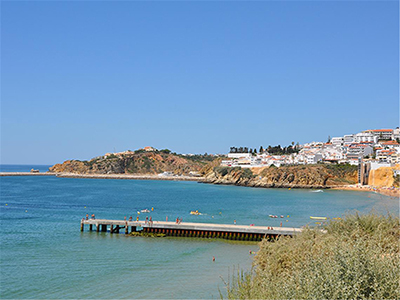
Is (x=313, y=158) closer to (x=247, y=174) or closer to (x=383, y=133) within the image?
(x=247, y=174)

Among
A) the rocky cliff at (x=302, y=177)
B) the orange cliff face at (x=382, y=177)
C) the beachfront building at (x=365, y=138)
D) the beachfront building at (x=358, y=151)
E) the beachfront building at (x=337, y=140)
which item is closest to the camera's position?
the orange cliff face at (x=382, y=177)

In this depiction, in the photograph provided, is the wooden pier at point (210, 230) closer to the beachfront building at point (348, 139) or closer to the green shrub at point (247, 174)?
the green shrub at point (247, 174)

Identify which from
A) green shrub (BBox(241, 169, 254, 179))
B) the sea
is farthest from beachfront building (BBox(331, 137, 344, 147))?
the sea

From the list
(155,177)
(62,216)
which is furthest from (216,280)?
(155,177)

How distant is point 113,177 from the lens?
17125cm

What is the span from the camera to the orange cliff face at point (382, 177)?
102 metres

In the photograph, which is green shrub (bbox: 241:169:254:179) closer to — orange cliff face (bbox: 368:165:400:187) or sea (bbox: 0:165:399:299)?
orange cliff face (bbox: 368:165:400:187)

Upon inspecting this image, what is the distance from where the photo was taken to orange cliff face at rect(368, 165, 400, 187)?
333 ft

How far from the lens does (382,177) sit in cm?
10431

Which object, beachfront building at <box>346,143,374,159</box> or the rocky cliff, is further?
beachfront building at <box>346,143,374,159</box>

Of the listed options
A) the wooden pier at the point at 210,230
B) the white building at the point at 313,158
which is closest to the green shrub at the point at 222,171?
the white building at the point at 313,158

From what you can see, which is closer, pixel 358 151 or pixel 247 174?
pixel 247 174

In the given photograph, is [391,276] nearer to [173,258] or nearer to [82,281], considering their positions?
[82,281]

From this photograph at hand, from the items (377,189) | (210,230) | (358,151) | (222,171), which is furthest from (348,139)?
(210,230)
